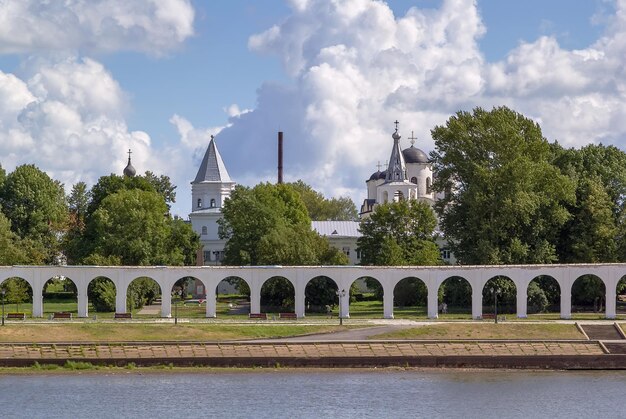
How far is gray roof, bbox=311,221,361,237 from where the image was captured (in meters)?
112

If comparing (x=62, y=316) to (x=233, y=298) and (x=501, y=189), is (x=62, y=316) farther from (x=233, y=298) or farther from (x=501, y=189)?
(x=233, y=298)

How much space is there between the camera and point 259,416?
42906 millimetres

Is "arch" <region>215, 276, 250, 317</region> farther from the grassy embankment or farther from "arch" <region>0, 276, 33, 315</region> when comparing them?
the grassy embankment

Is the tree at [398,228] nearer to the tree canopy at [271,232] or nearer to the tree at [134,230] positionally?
the tree canopy at [271,232]

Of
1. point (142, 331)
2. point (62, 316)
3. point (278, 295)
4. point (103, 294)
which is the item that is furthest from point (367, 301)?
point (142, 331)

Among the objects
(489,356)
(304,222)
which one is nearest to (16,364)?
(489,356)

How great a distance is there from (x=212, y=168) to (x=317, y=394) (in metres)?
66.7

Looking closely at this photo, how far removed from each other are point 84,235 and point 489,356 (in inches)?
1566

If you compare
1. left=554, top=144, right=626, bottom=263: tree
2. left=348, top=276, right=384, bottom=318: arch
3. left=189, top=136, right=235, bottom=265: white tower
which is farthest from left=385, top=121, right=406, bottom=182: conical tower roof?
left=554, top=144, right=626, bottom=263: tree

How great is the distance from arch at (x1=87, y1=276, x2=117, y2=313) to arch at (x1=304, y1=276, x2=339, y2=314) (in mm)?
9520

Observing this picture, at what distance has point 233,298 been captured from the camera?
92.6 meters

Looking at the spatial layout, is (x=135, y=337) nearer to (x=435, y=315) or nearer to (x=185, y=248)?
(x=435, y=315)

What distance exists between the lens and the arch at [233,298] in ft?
243

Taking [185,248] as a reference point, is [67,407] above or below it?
below
